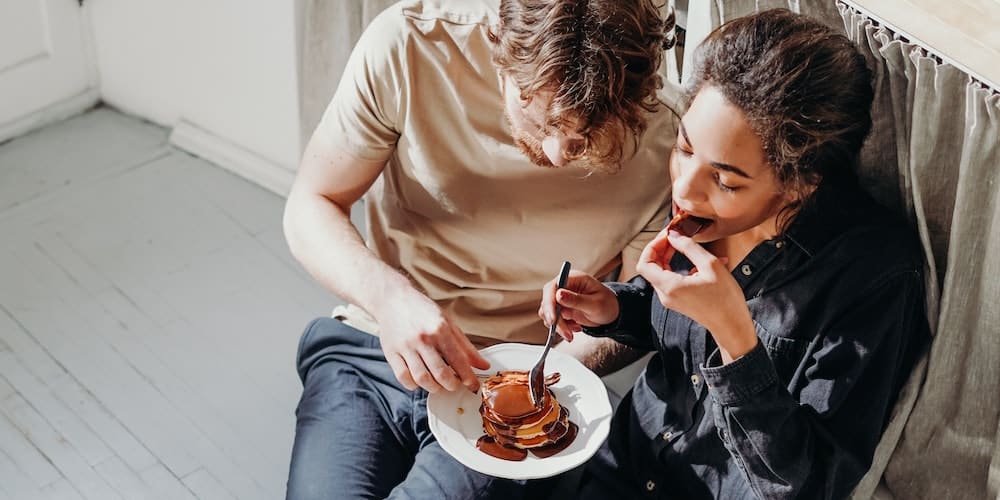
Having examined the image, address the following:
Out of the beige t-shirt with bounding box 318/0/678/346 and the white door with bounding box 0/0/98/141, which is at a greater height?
the beige t-shirt with bounding box 318/0/678/346

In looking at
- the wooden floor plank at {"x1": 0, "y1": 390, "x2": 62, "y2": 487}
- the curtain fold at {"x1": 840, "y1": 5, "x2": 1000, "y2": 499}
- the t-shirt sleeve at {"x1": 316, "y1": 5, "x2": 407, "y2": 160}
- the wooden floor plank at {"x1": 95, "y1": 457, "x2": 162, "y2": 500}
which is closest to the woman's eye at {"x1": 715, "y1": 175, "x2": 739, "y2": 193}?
the curtain fold at {"x1": 840, "y1": 5, "x2": 1000, "y2": 499}

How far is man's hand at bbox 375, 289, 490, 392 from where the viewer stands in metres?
1.67

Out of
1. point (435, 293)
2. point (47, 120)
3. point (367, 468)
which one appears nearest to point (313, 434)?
point (367, 468)

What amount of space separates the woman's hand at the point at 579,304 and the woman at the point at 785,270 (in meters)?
0.13

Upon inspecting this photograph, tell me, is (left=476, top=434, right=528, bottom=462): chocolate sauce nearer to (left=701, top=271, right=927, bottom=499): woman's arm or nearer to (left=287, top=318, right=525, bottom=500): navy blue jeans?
(left=287, top=318, right=525, bottom=500): navy blue jeans

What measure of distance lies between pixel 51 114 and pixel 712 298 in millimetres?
2255

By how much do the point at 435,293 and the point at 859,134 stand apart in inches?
30.8

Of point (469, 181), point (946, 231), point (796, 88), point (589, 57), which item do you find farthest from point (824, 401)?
point (469, 181)

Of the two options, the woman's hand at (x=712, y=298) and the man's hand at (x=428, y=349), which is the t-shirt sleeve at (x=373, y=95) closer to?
the man's hand at (x=428, y=349)

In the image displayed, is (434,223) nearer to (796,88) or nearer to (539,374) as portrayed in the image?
(539,374)

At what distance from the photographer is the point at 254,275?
2705 millimetres

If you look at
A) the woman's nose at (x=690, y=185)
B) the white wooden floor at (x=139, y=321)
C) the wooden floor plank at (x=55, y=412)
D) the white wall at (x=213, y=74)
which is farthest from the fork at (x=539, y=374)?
the white wall at (x=213, y=74)

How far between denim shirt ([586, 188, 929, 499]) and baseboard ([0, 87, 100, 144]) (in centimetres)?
211

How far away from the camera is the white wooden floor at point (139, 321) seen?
A: 2.25 metres
